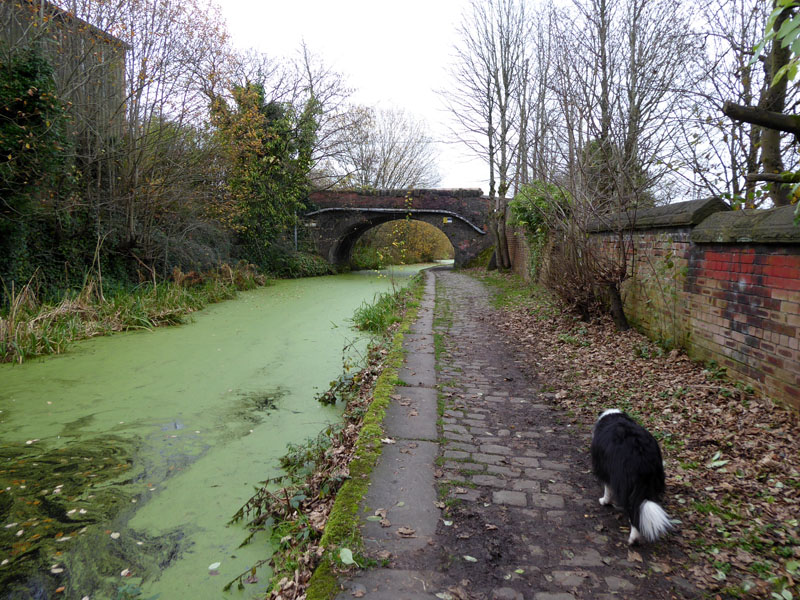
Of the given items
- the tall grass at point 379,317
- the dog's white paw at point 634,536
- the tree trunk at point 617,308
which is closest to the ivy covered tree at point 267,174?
the tall grass at point 379,317

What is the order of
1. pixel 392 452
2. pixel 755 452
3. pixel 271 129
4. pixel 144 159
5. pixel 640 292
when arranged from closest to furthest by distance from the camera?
pixel 755 452
pixel 392 452
pixel 640 292
pixel 144 159
pixel 271 129

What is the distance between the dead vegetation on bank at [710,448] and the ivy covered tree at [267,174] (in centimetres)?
1198

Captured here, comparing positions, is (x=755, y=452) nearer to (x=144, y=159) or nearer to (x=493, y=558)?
(x=493, y=558)

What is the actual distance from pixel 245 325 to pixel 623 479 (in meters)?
8.17

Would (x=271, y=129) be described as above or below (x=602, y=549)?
above

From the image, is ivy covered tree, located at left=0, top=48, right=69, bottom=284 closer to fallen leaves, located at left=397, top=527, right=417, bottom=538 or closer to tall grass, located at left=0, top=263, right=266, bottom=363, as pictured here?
tall grass, located at left=0, top=263, right=266, bottom=363

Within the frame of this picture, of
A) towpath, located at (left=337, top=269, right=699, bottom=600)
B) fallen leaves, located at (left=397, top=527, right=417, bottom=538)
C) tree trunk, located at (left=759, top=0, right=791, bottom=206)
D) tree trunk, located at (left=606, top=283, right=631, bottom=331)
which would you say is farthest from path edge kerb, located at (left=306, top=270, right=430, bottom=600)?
tree trunk, located at (left=759, top=0, right=791, bottom=206)

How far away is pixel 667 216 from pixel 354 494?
14.1ft

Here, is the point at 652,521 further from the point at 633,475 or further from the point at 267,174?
the point at 267,174

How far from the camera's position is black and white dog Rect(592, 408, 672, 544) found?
2.25 metres

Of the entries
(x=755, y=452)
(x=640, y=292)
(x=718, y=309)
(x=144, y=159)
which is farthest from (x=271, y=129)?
(x=755, y=452)

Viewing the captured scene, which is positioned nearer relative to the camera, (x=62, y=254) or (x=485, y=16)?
(x=62, y=254)

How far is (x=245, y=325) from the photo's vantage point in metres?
9.45

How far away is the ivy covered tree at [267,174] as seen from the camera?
14.8 meters
